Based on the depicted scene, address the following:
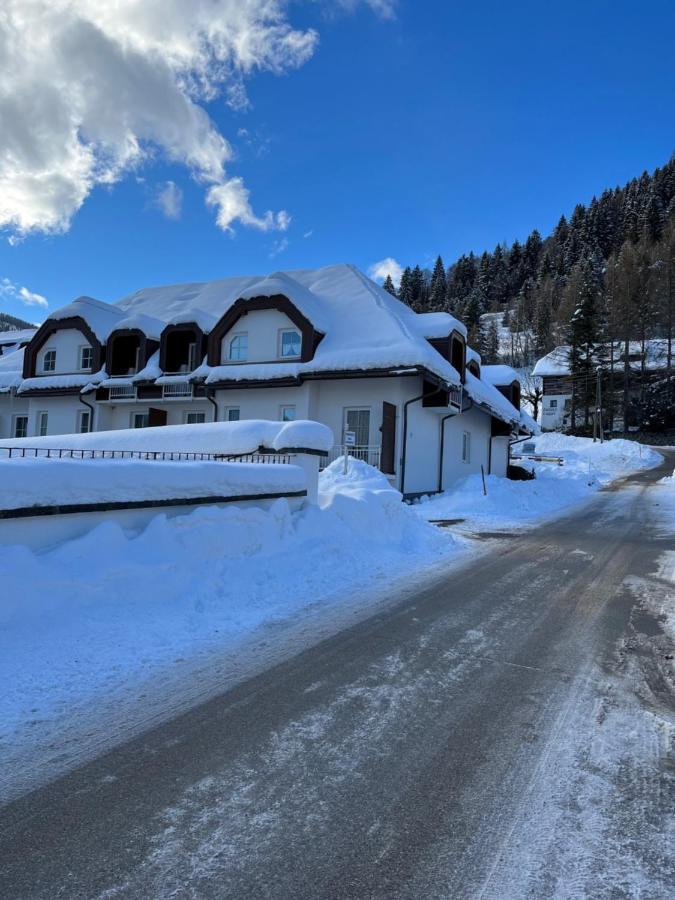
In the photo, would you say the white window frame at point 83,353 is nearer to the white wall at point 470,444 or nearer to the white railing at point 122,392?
the white railing at point 122,392

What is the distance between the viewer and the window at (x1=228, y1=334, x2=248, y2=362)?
66.2ft

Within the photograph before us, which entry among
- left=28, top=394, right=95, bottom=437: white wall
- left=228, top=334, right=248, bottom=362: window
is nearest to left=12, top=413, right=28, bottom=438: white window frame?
left=28, top=394, right=95, bottom=437: white wall

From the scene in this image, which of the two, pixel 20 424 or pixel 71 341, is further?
pixel 20 424

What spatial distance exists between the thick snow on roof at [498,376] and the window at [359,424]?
1437 cm

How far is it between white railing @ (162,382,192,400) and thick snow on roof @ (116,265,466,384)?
55.9 inches

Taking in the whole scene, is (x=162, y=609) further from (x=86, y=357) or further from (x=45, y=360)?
(x=45, y=360)

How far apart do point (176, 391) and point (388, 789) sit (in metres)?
20.2

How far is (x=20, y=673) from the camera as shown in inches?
153

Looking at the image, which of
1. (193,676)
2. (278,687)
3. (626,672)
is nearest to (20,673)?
(193,676)

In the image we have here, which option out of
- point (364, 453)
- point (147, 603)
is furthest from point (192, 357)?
point (147, 603)

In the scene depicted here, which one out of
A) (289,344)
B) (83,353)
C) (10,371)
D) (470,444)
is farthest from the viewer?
(10,371)

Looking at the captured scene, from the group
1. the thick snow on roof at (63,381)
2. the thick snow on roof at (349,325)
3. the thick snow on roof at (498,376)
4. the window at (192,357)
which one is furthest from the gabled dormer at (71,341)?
the thick snow on roof at (498,376)

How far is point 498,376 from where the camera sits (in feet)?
100

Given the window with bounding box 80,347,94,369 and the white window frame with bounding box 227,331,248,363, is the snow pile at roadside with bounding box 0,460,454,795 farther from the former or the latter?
the window with bounding box 80,347,94,369
